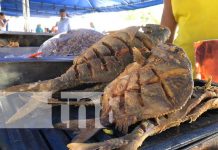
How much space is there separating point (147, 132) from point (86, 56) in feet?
2.64

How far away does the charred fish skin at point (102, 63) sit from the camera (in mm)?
2064

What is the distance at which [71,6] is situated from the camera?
18.5 m

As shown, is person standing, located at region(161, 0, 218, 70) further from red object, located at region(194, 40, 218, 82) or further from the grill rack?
the grill rack

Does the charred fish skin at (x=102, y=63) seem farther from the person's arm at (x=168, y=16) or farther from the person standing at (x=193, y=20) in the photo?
the person's arm at (x=168, y=16)

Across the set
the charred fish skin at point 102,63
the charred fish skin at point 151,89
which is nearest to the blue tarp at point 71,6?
the charred fish skin at point 102,63

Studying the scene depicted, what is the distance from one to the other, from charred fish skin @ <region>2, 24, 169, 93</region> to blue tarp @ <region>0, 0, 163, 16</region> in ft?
47.8

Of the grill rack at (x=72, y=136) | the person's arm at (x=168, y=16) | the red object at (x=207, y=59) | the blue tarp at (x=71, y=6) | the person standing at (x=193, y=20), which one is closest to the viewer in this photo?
the grill rack at (x=72, y=136)

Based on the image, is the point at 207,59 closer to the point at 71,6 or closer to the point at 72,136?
the point at 72,136

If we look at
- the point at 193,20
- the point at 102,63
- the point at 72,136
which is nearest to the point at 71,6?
the point at 193,20

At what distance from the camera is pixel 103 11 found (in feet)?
60.0

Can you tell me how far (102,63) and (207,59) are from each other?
84 cm

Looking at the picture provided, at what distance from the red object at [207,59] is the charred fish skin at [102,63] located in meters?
0.48

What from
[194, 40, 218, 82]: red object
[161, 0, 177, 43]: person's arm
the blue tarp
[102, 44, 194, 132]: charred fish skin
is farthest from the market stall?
the blue tarp

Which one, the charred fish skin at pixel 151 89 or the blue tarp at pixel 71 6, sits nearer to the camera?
the charred fish skin at pixel 151 89
